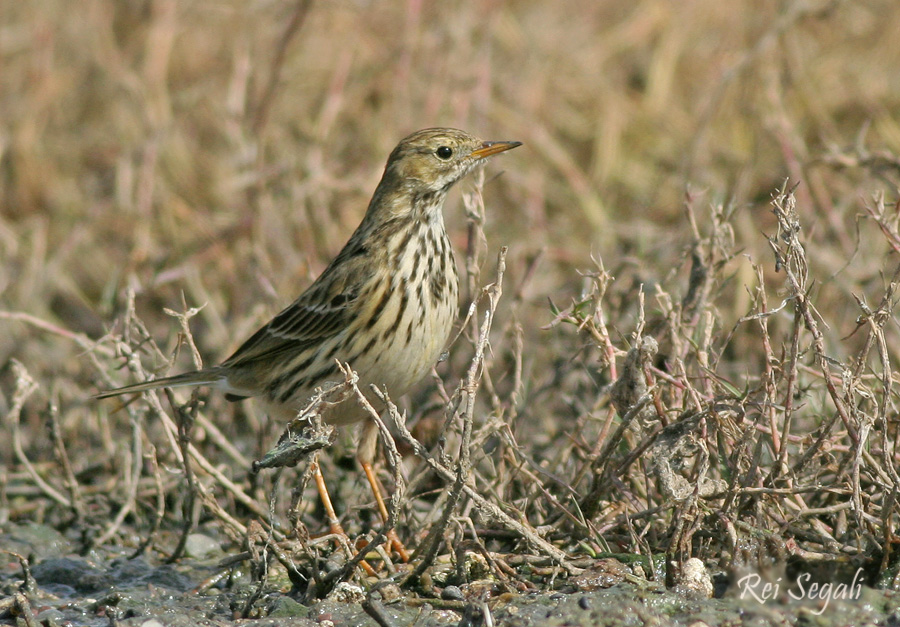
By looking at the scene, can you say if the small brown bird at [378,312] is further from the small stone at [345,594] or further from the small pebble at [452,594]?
the small pebble at [452,594]

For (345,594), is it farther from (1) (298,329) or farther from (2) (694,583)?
(1) (298,329)

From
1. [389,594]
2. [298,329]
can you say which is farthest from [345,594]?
[298,329]

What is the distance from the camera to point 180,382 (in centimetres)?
516

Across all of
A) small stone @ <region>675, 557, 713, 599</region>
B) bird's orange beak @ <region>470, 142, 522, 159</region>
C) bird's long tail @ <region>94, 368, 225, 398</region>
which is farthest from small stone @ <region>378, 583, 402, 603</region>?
bird's orange beak @ <region>470, 142, 522, 159</region>

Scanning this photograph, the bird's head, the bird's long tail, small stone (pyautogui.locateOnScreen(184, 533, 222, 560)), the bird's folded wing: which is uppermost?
the bird's head

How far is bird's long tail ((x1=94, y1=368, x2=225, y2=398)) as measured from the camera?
4.88 metres

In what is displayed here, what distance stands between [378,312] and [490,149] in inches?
38.1

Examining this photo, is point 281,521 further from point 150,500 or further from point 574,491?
point 574,491

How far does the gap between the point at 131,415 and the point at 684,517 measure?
244 cm

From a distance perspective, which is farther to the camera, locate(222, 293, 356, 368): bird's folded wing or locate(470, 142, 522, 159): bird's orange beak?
locate(470, 142, 522, 159): bird's orange beak

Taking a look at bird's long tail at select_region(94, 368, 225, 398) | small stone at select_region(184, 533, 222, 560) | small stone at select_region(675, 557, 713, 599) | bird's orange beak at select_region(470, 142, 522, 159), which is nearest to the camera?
small stone at select_region(675, 557, 713, 599)

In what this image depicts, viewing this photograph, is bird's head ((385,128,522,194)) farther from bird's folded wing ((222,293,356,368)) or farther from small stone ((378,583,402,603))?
small stone ((378,583,402,603))

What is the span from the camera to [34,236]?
318 inches

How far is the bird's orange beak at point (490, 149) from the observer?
5.27 m
